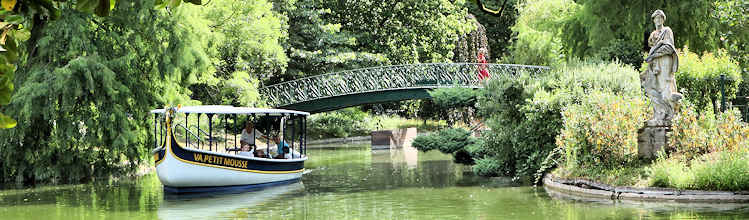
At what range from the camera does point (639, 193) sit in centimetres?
1498

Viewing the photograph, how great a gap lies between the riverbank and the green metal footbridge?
15.4m

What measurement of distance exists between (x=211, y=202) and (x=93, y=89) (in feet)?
18.2

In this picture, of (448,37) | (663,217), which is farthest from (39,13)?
(448,37)

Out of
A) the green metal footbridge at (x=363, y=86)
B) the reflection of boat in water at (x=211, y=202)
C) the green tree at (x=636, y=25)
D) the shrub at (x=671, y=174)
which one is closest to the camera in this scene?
the shrub at (x=671, y=174)

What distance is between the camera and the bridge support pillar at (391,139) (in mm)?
38219

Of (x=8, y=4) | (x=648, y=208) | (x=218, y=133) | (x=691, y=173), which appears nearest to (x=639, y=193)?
(x=691, y=173)

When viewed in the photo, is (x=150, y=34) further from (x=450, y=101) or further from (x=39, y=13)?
(x=39, y=13)

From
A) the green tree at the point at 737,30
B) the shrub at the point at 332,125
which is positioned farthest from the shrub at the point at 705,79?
the shrub at the point at 332,125

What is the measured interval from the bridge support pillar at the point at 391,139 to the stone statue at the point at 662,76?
22.7 m

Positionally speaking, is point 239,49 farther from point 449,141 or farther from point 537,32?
point 537,32

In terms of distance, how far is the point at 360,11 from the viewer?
A: 41.8 m

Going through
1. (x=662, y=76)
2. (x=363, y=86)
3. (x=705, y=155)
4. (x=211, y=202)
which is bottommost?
(x=211, y=202)

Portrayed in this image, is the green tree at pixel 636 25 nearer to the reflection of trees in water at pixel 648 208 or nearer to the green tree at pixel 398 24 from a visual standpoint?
the reflection of trees in water at pixel 648 208

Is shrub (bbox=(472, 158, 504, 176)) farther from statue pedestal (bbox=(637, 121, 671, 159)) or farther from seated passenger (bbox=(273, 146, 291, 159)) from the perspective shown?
statue pedestal (bbox=(637, 121, 671, 159))
